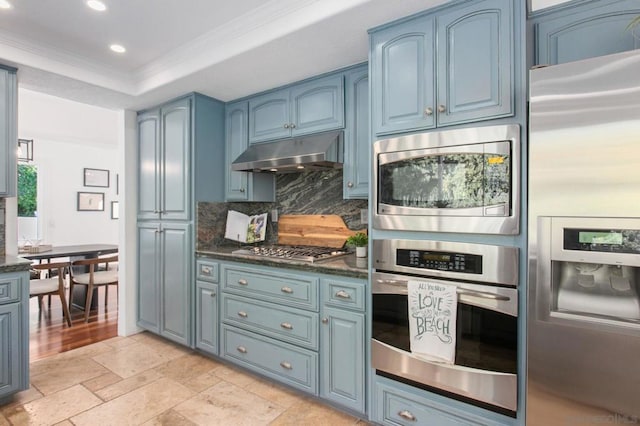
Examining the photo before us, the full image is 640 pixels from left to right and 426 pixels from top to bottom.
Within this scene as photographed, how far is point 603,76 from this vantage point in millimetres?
1256

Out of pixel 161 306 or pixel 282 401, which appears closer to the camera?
pixel 282 401

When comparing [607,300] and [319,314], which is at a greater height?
[607,300]

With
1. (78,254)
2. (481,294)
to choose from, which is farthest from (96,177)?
(481,294)

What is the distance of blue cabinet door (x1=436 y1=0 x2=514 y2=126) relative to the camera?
162cm

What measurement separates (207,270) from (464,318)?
6.81 feet

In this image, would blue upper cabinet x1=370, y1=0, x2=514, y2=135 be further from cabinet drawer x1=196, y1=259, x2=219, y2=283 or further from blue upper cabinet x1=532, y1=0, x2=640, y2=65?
cabinet drawer x1=196, y1=259, x2=219, y2=283

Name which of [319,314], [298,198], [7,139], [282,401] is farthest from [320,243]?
[7,139]

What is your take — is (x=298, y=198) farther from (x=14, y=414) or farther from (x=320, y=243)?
(x=14, y=414)

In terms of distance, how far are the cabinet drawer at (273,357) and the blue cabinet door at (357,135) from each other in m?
1.16

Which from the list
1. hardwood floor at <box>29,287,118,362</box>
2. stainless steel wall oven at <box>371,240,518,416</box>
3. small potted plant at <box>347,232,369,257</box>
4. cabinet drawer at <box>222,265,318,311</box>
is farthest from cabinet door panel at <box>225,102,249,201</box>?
hardwood floor at <box>29,287,118,362</box>

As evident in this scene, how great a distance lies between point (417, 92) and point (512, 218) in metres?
0.81

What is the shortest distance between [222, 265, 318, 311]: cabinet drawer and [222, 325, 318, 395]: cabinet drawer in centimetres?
31

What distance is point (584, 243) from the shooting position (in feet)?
4.27

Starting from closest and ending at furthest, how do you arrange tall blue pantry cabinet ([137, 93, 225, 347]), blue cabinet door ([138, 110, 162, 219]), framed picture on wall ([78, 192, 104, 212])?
tall blue pantry cabinet ([137, 93, 225, 347])
blue cabinet door ([138, 110, 162, 219])
framed picture on wall ([78, 192, 104, 212])
